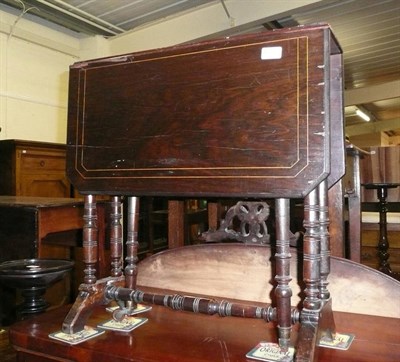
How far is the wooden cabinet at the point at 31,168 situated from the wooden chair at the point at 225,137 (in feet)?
7.86

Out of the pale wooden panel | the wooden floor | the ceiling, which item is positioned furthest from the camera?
the ceiling

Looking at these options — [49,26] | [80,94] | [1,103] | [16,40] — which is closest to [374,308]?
[80,94]

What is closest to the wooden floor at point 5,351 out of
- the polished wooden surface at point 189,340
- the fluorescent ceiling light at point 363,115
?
the polished wooden surface at point 189,340

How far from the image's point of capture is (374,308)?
1.41m

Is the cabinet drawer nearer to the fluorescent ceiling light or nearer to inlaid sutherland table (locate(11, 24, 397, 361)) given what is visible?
inlaid sutherland table (locate(11, 24, 397, 361))

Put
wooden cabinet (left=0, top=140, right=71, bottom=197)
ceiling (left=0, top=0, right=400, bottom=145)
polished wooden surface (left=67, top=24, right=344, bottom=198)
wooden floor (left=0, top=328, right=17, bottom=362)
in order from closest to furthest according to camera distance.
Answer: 1. polished wooden surface (left=67, top=24, right=344, bottom=198)
2. wooden floor (left=0, top=328, right=17, bottom=362)
3. wooden cabinet (left=0, top=140, right=71, bottom=197)
4. ceiling (left=0, top=0, right=400, bottom=145)

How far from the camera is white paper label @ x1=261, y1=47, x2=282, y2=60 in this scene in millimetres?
1117

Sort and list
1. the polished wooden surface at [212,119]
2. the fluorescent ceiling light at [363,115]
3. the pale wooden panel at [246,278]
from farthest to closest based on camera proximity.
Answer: the fluorescent ceiling light at [363,115], the pale wooden panel at [246,278], the polished wooden surface at [212,119]

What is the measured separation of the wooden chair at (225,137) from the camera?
1076mm

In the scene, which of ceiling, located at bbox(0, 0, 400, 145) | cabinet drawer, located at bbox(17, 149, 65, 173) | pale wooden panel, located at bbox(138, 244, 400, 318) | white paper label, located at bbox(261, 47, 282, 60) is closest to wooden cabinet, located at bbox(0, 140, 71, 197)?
cabinet drawer, located at bbox(17, 149, 65, 173)

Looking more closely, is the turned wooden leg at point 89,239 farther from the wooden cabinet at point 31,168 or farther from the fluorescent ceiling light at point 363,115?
the fluorescent ceiling light at point 363,115

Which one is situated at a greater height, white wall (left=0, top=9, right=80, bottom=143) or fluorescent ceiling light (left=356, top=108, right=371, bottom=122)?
fluorescent ceiling light (left=356, top=108, right=371, bottom=122)

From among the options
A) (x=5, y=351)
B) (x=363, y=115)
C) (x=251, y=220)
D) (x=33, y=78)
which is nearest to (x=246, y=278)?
(x=251, y=220)

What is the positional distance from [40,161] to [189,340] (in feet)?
9.64
